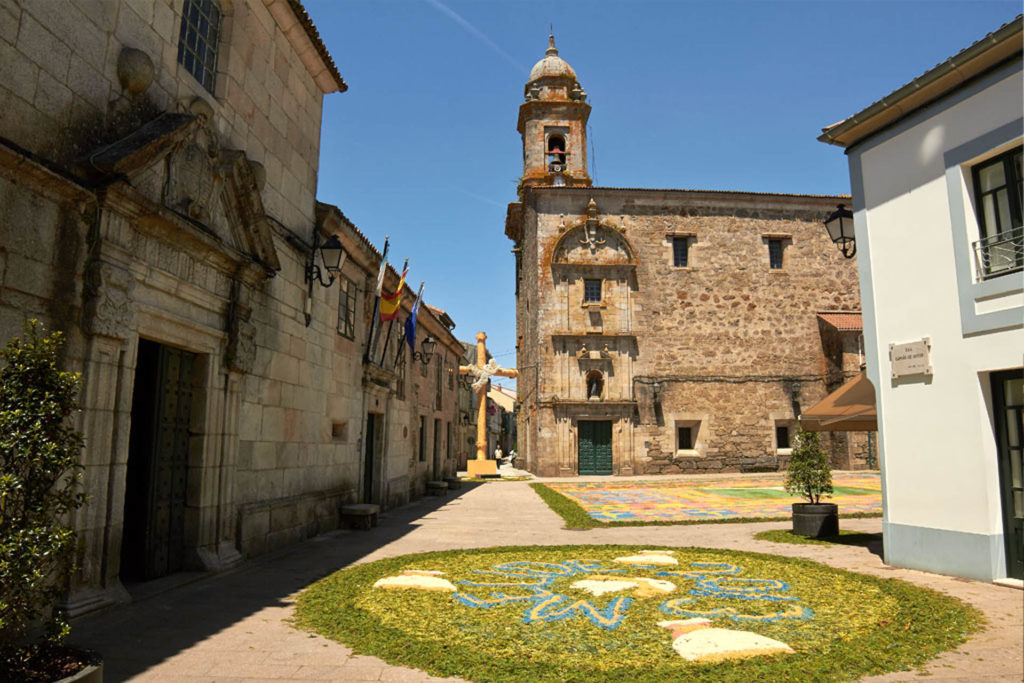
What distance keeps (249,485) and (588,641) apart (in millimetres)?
5063

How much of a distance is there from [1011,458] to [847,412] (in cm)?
243

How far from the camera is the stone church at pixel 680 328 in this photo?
2805 cm

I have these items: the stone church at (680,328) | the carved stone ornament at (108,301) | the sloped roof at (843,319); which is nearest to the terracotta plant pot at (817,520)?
the carved stone ornament at (108,301)

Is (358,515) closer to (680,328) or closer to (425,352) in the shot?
(425,352)

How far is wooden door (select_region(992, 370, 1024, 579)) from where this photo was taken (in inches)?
252

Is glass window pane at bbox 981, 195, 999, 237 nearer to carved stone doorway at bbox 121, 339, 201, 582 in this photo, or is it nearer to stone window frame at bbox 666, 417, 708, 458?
carved stone doorway at bbox 121, 339, 201, 582

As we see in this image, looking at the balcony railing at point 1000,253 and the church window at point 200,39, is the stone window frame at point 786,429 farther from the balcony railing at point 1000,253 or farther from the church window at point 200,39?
the church window at point 200,39

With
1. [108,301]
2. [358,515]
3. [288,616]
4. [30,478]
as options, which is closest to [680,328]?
[358,515]

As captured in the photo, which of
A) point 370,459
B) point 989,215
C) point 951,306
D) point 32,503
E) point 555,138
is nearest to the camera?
point 32,503

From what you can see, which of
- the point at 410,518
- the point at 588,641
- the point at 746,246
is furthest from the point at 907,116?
the point at 746,246

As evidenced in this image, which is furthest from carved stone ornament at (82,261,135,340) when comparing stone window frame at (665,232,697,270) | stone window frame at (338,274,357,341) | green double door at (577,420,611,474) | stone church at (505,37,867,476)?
stone window frame at (665,232,697,270)

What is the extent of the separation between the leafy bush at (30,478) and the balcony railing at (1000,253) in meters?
7.92

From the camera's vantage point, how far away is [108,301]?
5.32 meters

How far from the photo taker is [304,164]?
32.7 feet
